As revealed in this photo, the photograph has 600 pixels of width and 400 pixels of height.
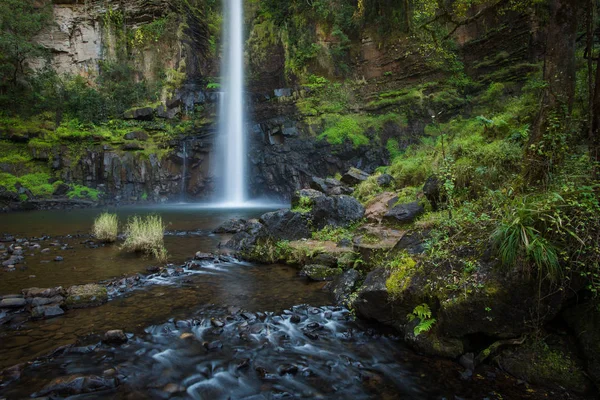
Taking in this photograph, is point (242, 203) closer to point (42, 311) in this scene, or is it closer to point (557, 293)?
point (42, 311)

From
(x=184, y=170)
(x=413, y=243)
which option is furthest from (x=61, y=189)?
(x=413, y=243)

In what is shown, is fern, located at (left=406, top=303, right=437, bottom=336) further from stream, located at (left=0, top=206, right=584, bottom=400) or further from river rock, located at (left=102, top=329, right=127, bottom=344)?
river rock, located at (left=102, top=329, right=127, bottom=344)

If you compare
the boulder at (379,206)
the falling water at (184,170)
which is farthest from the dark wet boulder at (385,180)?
the falling water at (184,170)

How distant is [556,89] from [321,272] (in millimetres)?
5681

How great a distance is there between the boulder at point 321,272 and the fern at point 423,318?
10.1 ft

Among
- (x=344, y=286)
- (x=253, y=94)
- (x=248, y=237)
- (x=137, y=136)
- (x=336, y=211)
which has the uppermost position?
(x=253, y=94)

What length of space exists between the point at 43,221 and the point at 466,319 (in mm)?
20256

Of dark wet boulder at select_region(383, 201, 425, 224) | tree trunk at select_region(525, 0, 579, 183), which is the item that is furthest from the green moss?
dark wet boulder at select_region(383, 201, 425, 224)

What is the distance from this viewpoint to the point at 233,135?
29516 mm

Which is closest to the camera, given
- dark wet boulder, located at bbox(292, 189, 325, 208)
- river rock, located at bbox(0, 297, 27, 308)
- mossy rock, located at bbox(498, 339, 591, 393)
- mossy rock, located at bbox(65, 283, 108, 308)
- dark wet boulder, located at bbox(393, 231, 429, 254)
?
mossy rock, located at bbox(498, 339, 591, 393)

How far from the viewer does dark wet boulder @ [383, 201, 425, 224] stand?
8.08 metres

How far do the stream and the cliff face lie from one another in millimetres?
20016

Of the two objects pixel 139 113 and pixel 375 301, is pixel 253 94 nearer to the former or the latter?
pixel 139 113

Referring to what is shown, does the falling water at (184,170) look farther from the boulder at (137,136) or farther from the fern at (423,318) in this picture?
the fern at (423,318)
